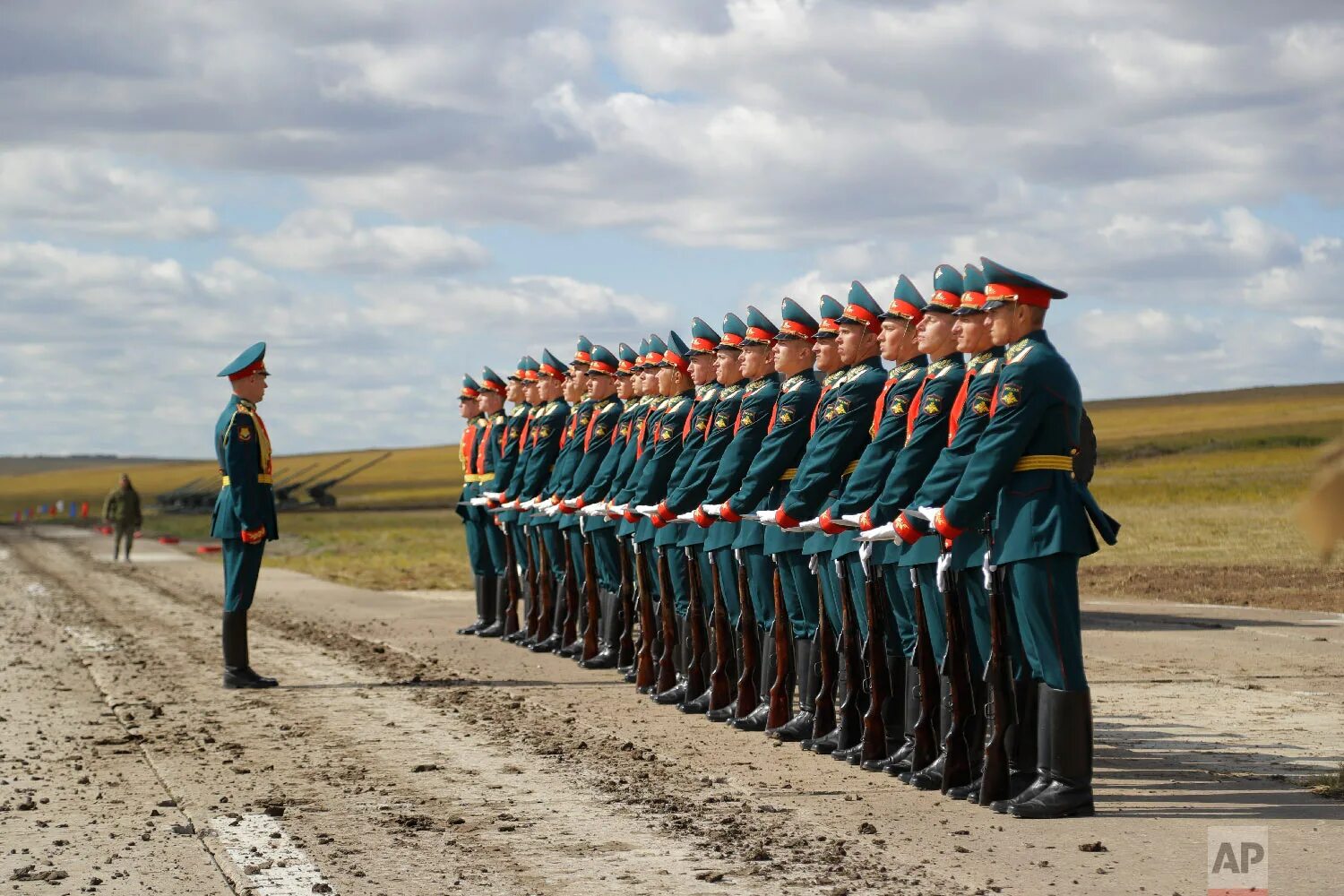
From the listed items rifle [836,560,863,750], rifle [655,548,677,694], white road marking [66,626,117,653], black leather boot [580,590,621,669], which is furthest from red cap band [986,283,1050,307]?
white road marking [66,626,117,653]

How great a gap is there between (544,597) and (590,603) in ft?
3.52

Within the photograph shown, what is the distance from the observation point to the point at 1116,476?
182 ft

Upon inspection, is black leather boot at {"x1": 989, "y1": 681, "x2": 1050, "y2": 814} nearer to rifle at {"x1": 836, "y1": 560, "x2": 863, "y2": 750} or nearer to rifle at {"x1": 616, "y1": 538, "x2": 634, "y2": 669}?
rifle at {"x1": 836, "y1": 560, "x2": 863, "y2": 750}

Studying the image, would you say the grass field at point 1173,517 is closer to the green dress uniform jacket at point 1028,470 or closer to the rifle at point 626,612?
the green dress uniform jacket at point 1028,470

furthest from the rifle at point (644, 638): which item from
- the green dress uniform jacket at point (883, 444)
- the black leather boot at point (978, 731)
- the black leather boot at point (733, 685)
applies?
the black leather boot at point (978, 731)

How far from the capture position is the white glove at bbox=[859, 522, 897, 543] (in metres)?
7.57

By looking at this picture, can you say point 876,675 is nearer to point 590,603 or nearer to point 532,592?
point 590,603

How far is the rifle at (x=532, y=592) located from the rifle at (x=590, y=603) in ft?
3.69

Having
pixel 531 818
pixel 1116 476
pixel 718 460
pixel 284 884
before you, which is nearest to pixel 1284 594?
pixel 718 460

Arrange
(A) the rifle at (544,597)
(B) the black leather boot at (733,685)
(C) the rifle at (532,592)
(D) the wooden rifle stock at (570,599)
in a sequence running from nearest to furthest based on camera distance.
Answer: (B) the black leather boot at (733,685) < (D) the wooden rifle stock at (570,599) < (A) the rifle at (544,597) < (C) the rifle at (532,592)

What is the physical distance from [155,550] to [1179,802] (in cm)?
3632

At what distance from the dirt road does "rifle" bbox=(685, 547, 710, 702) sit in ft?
0.99

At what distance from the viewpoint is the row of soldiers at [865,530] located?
22.8ft

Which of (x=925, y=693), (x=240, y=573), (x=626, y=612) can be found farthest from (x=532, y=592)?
(x=925, y=693)
